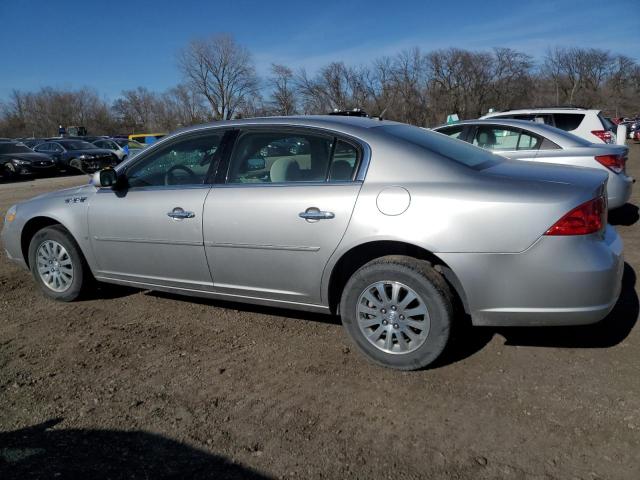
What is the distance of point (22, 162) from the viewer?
20312mm

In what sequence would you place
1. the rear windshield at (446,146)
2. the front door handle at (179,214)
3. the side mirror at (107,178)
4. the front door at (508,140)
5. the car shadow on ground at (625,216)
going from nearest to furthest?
1. the rear windshield at (446,146)
2. the front door handle at (179,214)
3. the side mirror at (107,178)
4. the car shadow on ground at (625,216)
5. the front door at (508,140)

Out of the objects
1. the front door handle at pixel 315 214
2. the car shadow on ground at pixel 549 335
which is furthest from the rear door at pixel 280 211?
the car shadow on ground at pixel 549 335

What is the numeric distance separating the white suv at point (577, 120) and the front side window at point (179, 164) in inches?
269

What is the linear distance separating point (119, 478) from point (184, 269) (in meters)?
1.79

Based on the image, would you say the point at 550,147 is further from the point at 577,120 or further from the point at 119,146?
the point at 119,146

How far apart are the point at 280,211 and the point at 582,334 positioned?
2216 mm

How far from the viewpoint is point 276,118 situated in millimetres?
3883

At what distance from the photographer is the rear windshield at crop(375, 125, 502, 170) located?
3359 mm

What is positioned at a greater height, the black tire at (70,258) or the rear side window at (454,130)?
the rear side window at (454,130)

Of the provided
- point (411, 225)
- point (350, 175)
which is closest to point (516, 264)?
point (411, 225)

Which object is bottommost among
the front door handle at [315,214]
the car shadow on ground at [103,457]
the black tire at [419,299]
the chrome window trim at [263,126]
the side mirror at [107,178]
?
the car shadow on ground at [103,457]

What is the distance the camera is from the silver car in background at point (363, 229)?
288cm

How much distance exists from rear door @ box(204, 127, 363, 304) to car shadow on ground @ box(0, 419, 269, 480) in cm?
128

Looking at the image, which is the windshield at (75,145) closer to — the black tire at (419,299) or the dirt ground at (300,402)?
the dirt ground at (300,402)
